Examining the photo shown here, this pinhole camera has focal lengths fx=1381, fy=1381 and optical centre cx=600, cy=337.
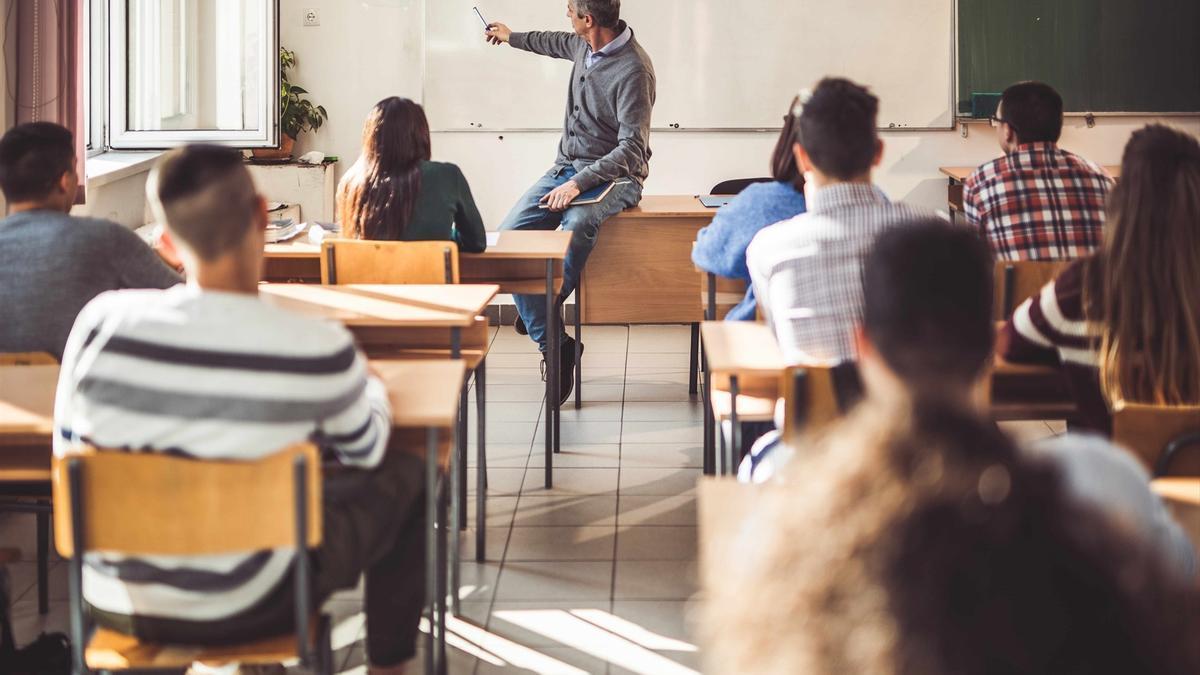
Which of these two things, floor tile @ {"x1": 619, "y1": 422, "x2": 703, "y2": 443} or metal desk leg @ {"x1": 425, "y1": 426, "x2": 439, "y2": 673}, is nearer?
metal desk leg @ {"x1": 425, "y1": 426, "x2": 439, "y2": 673}

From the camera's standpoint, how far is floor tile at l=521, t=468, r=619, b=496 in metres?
4.43

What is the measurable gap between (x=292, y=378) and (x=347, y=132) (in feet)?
18.9

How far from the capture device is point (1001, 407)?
3.44 metres

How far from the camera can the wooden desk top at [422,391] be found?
7.92ft

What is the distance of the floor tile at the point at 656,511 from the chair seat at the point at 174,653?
6.66ft

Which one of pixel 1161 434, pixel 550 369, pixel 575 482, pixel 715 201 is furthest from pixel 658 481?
pixel 1161 434

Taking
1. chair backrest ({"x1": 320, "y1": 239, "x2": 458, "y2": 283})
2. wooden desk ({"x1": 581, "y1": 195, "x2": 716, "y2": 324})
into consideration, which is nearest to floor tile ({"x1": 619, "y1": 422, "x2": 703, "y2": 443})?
wooden desk ({"x1": 581, "y1": 195, "x2": 716, "y2": 324})

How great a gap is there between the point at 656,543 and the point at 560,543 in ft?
0.90

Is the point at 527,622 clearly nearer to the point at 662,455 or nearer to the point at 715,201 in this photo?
the point at 662,455

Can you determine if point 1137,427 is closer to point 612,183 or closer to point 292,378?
point 292,378

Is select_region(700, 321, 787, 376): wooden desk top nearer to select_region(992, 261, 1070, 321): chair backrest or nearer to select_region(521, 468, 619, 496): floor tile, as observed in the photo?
select_region(992, 261, 1070, 321): chair backrest

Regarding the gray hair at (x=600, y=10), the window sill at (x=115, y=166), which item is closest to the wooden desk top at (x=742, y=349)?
the gray hair at (x=600, y=10)

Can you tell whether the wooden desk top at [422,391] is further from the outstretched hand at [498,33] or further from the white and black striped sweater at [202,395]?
the outstretched hand at [498,33]

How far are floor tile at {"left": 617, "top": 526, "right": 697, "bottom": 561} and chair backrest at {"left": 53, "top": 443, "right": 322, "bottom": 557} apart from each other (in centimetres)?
192
